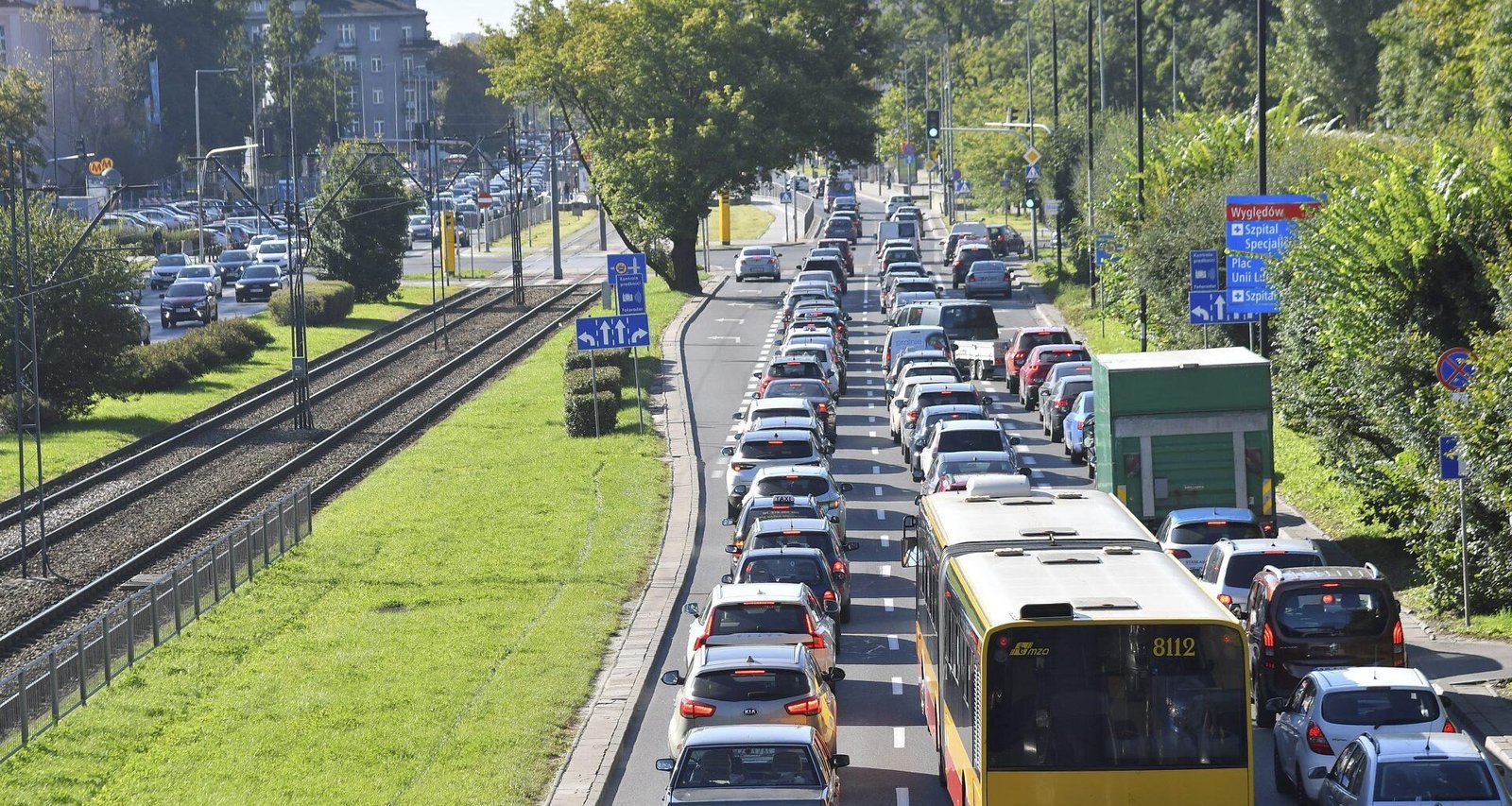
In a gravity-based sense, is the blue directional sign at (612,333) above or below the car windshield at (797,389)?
above

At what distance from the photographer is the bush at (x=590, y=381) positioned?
154 ft

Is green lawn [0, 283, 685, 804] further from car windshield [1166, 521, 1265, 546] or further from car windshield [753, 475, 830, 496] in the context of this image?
car windshield [1166, 521, 1265, 546]

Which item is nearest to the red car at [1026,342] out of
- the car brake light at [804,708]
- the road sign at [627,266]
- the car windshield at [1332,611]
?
the road sign at [627,266]

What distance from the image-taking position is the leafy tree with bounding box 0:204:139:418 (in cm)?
4891

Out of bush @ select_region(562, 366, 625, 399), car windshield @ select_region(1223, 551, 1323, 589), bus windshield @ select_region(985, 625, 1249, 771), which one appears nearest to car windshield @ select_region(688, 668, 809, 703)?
bus windshield @ select_region(985, 625, 1249, 771)

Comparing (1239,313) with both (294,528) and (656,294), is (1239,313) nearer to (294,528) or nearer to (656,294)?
(294,528)

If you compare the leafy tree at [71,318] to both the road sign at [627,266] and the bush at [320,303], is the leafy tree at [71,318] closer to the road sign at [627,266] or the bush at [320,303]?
the road sign at [627,266]

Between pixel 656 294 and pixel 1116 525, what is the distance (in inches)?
2515

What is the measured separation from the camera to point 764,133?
77.2m

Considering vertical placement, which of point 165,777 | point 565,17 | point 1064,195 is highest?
point 565,17

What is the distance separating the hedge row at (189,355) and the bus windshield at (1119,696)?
139 ft

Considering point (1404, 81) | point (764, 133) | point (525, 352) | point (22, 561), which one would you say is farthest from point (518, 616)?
point (1404, 81)

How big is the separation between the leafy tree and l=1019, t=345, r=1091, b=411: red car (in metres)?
23.1

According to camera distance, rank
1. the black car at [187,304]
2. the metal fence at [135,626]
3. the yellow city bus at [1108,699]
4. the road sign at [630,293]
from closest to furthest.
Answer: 1. the yellow city bus at [1108,699]
2. the metal fence at [135,626]
3. the road sign at [630,293]
4. the black car at [187,304]
